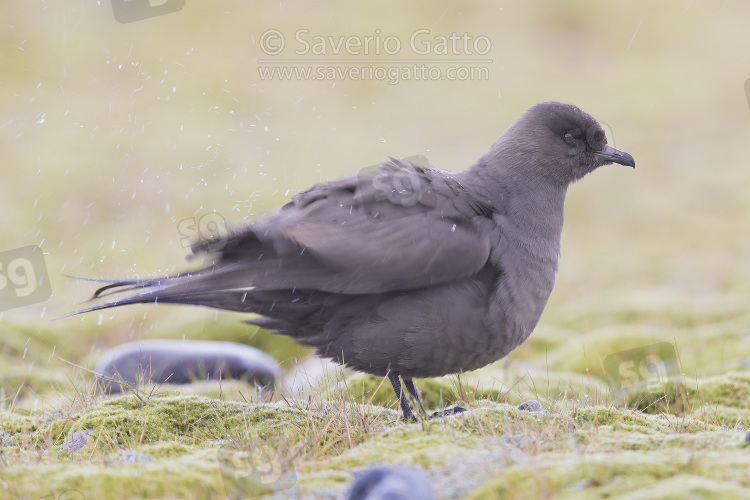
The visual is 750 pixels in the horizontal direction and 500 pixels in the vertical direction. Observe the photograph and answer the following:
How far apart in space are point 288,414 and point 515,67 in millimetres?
24476

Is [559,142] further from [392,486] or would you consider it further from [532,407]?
[392,486]

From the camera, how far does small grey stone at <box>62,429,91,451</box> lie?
385cm

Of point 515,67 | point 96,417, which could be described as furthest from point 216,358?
point 515,67

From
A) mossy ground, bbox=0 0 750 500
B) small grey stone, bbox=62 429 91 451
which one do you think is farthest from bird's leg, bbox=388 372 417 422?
small grey stone, bbox=62 429 91 451

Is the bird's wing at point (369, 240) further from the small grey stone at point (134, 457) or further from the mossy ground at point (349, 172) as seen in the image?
the small grey stone at point (134, 457)

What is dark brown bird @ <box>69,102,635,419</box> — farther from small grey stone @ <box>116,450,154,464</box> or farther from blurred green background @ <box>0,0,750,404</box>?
blurred green background @ <box>0,0,750,404</box>

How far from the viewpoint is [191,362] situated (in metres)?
6.32

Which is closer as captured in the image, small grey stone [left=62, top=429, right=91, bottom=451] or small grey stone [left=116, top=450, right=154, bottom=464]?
small grey stone [left=116, top=450, right=154, bottom=464]

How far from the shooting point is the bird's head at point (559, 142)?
4.81 meters

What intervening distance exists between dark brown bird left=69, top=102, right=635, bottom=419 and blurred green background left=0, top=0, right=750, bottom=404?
434 cm

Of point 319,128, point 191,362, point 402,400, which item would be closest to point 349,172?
point 319,128

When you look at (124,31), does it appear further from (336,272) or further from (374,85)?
(336,272)

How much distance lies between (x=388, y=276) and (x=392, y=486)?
1648 mm

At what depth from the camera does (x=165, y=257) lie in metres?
13.7
